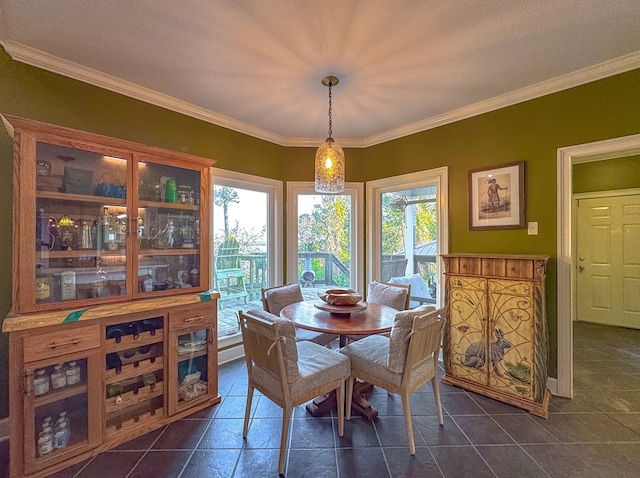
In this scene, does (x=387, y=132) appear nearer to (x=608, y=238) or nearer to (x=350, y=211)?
(x=350, y=211)

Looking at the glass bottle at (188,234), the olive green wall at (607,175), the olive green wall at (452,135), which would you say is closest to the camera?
the olive green wall at (452,135)

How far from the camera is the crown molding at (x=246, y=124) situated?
81.2 inches

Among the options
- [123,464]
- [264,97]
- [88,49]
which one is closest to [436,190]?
[264,97]

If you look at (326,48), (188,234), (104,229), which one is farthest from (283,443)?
(326,48)

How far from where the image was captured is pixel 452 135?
305 cm

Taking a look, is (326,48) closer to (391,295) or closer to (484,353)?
(391,295)

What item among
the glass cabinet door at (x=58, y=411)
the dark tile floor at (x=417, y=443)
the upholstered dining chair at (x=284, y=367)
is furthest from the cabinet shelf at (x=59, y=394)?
the upholstered dining chair at (x=284, y=367)

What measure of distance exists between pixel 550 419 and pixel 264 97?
3.53 metres

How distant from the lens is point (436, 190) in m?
3.25

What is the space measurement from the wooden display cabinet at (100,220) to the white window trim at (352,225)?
4.49ft

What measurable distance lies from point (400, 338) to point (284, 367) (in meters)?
0.75

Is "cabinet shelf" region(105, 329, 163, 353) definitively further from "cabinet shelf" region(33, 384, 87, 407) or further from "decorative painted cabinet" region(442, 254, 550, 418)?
"decorative painted cabinet" region(442, 254, 550, 418)

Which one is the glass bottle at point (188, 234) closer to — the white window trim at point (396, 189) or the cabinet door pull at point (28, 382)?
the cabinet door pull at point (28, 382)

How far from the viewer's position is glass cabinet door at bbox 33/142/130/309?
180 centimetres
